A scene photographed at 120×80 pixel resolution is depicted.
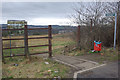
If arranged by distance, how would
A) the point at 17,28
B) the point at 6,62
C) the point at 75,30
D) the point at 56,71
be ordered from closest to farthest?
the point at 56,71
the point at 6,62
the point at 17,28
the point at 75,30

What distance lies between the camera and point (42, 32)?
27.0 ft

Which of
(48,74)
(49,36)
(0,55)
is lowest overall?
(48,74)

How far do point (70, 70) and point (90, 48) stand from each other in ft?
14.0

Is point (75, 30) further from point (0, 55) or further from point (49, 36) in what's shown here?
point (0, 55)

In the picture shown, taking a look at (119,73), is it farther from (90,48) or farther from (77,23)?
(77,23)

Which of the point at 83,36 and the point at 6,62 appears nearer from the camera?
the point at 6,62

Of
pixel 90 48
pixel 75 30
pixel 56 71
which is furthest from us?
pixel 75 30

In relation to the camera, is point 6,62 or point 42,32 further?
point 42,32

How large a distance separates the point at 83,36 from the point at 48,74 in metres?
5.23

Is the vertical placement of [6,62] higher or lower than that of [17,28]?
lower

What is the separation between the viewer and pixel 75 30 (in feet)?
32.2

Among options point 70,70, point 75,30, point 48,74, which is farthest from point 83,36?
point 48,74

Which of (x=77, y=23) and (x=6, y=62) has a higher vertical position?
(x=77, y=23)

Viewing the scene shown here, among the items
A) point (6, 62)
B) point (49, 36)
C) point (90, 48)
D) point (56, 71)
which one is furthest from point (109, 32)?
point (6, 62)
